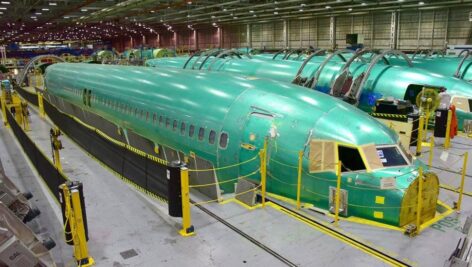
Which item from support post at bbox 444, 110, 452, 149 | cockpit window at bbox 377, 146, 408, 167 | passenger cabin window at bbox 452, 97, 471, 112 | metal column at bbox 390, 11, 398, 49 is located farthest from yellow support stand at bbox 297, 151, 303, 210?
metal column at bbox 390, 11, 398, 49

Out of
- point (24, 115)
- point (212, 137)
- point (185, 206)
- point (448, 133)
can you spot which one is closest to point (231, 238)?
point (185, 206)

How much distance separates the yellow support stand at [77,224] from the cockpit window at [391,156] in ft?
21.0

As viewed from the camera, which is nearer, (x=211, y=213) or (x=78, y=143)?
(x=211, y=213)

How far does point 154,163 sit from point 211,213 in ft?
6.73

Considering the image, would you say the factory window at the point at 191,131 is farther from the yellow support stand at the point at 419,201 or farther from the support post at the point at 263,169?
the yellow support stand at the point at 419,201

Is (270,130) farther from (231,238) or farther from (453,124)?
(453,124)

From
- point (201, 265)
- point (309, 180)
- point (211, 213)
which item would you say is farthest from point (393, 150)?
point (201, 265)

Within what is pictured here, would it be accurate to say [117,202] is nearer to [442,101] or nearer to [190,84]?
[190,84]

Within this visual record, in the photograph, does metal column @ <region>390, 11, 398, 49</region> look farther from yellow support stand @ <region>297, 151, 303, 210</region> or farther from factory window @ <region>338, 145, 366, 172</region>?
yellow support stand @ <region>297, 151, 303, 210</region>

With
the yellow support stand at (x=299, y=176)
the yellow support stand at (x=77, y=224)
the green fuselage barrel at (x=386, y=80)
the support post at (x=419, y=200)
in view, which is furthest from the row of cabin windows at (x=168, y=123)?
the green fuselage barrel at (x=386, y=80)

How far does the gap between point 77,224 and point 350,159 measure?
5.82 m

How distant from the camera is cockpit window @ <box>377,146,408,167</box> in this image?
901cm

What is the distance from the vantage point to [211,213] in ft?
31.0

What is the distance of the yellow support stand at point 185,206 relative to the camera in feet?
26.7
